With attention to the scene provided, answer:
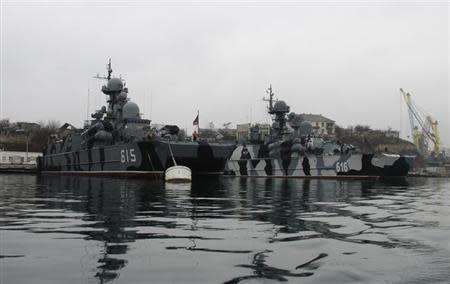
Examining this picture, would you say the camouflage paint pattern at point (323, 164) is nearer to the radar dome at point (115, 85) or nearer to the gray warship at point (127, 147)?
the gray warship at point (127, 147)

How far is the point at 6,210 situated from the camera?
10.5 m

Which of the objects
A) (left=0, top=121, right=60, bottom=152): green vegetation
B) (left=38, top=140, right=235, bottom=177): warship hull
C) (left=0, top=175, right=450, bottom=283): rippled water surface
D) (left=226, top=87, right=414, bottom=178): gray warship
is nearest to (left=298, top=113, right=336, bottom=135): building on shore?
(left=0, top=121, right=60, bottom=152): green vegetation

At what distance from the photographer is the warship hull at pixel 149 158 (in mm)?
30883

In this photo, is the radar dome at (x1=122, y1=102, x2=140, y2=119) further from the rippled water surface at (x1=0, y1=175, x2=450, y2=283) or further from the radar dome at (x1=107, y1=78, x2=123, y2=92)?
the rippled water surface at (x1=0, y1=175, x2=450, y2=283)

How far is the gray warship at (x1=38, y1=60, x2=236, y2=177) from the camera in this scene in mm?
31062

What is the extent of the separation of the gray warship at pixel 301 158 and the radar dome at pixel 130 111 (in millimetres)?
12539

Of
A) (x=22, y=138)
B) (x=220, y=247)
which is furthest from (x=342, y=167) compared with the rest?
(x=22, y=138)

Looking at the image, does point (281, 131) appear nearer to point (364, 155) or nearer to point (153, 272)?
point (364, 155)

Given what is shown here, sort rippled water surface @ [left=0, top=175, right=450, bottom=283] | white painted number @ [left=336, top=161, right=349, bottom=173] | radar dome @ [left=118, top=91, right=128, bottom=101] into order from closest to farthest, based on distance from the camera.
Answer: rippled water surface @ [left=0, top=175, right=450, bottom=283] < white painted number @ [left=336, top=161, right=349, bottom=173] < radar dome @ [left=118, top=91, right=128, bottom=101]

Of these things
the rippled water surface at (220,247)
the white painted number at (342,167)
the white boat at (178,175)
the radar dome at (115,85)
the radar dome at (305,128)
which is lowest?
the rippled water surface at (220,247)

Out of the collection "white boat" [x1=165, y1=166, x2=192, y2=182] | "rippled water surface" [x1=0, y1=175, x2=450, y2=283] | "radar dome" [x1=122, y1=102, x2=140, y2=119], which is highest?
"radar dome" [x1=122, y1=102, x2=140, y2=119]

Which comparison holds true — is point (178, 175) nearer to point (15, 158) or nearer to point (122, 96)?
point (122, 96)

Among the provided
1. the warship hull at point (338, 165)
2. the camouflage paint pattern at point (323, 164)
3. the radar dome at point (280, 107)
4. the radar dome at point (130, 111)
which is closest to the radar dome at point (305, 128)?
the camouflage paint pattern at point (323, 164)

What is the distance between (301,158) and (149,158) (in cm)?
1353
